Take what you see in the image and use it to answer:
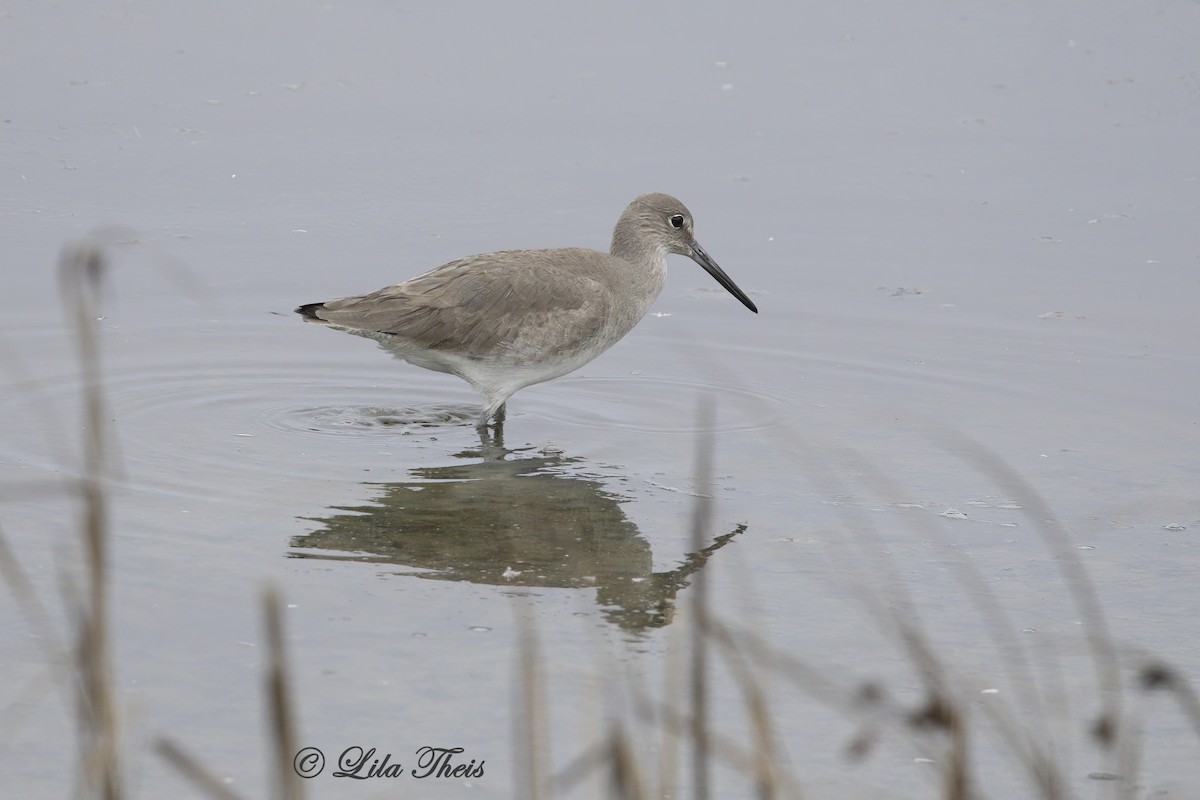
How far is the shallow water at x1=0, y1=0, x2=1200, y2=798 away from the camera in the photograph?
5309mm

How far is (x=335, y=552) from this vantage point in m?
6.34

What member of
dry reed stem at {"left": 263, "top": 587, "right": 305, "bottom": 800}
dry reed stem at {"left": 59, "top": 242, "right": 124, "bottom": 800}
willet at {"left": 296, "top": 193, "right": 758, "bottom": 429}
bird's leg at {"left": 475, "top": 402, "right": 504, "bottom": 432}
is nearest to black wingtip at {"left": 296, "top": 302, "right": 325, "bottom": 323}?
willet at {"left": 296, "top": 193, "right": 758, "bottom": 429}

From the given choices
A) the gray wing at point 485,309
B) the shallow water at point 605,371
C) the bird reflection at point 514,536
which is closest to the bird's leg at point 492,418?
the shallow water at point 605,371

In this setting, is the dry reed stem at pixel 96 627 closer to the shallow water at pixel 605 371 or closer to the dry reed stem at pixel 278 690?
the dry reed stem at pixel 278 690

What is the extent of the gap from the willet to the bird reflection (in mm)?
873

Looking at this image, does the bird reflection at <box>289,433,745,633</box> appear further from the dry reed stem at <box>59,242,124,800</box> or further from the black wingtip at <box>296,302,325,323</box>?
the dry reed stem at <box>59,242,124,800</box>

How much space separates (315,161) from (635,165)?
2.31 m

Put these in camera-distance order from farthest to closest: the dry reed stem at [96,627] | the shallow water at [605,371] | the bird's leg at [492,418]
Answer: the bird's leg at [492,418], the shallow water at [605,371], the dry reed stem at [96,627]

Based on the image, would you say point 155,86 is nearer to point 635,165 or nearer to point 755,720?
point 635,165

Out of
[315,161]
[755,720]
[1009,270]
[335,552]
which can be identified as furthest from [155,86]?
[755,720]

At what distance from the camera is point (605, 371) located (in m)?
9.45

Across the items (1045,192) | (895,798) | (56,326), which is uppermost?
(1045,192)

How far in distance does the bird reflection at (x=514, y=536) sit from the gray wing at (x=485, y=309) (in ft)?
2.95

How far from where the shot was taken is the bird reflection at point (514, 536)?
20.1 ft
